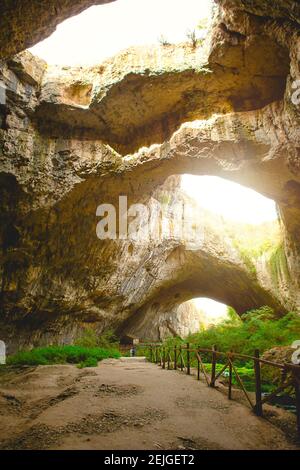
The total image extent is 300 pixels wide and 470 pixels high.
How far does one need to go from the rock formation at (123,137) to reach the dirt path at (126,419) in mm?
6849

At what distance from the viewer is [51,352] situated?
1118cm

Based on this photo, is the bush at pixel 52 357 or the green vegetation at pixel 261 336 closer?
the green vegetation at pixel 261 336

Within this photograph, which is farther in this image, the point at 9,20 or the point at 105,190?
the point at 105,190

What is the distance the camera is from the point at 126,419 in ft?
13.2

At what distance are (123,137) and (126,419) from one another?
10.2 metres

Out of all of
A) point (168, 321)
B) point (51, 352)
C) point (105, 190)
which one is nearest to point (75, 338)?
point (51, 352)

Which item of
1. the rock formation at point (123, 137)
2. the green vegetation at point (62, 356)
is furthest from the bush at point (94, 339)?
the rock formation at point (123, 137)

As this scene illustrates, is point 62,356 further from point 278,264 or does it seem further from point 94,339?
point 278,264

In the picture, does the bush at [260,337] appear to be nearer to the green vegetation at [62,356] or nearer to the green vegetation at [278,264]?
the green vegetation at [278,264]

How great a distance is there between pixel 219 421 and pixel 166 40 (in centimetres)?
1077

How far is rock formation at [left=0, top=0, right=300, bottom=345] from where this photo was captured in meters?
8.78

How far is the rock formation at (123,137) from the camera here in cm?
878

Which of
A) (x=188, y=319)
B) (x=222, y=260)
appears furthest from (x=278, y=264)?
(x=188, y=319)
